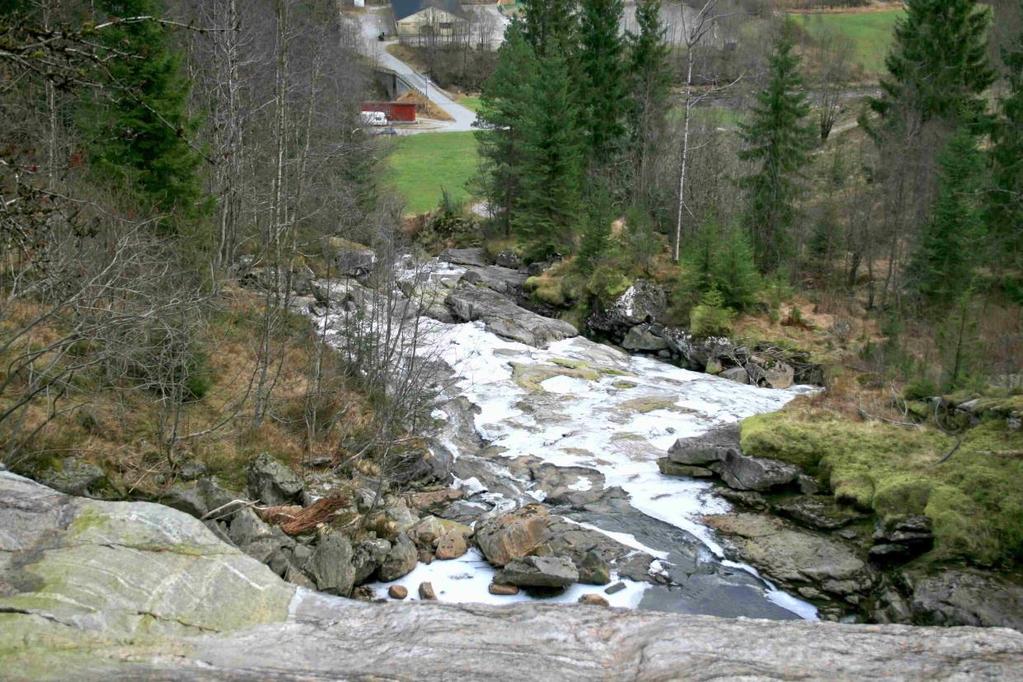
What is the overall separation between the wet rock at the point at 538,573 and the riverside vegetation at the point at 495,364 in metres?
0.06

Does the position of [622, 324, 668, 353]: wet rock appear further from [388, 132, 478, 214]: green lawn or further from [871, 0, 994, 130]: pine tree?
[388, 132, 478, 214]: green lawn

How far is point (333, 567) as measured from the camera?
376 inches

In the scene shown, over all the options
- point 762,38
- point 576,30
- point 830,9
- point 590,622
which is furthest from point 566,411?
point 830,9

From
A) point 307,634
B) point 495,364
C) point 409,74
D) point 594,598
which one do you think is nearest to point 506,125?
point 495,364

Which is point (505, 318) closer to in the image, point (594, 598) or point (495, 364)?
point (495, 364)

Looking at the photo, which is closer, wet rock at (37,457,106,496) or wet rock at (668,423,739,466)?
wet rock at (37,457,106,496)

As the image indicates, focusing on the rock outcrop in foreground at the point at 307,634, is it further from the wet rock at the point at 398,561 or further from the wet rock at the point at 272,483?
the wet rock at the point at 272,483

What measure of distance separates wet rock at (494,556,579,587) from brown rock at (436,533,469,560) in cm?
75

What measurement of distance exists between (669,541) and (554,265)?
19.1 m

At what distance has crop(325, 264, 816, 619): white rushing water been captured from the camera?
10664mm

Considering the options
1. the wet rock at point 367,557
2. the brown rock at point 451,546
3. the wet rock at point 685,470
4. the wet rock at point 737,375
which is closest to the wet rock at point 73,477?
the wet rock at point 367,557

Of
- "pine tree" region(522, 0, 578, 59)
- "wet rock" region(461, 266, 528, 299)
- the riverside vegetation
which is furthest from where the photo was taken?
"pine tree" region(522, 0, 578, 59)

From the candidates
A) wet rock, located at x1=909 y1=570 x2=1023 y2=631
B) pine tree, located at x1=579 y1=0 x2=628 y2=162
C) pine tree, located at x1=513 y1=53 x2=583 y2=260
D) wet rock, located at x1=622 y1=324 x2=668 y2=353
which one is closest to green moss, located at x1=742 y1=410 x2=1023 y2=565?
→ wet rock, located at x1=909 y1=570 x2=1023 y2=631

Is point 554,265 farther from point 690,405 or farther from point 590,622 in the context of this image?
point 590,622
